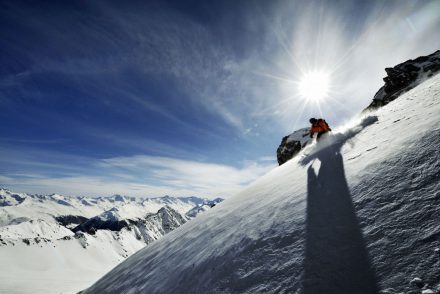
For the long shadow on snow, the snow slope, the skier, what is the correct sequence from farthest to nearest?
the skier, the long shadow on snow, the snow slope

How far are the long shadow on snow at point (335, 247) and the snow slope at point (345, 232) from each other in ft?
0.05

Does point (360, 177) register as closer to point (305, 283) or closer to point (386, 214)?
point (386, 214)

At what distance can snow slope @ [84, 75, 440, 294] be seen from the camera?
2969 millimetres

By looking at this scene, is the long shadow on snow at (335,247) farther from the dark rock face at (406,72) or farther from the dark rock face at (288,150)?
the dark rock face at (406,72)

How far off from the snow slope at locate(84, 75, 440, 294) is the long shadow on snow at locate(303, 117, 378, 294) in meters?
0.01

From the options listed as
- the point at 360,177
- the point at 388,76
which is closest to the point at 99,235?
the point at 388,76

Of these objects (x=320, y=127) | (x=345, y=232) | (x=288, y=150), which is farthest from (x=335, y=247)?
(x=288, y=150)

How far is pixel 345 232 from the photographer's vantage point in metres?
3.92

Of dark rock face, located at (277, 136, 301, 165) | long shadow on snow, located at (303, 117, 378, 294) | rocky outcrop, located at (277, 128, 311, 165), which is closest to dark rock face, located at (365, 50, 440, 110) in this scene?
rocky outcrop, located at (277, 128, 311, 165)

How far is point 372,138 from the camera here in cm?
740

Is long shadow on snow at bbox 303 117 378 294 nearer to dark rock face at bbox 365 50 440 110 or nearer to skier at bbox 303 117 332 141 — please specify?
skier at bbox 303 117 332 141

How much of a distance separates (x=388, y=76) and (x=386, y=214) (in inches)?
1601

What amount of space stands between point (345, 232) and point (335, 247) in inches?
12.2

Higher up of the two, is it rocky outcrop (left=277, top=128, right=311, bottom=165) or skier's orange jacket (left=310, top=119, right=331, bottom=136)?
rocky outcrop (left=277, top=128, right=311, bottom=165)
